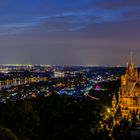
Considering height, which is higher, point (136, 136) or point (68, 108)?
point (68, 108)

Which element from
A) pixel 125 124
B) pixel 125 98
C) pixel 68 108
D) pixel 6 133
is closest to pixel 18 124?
pixel 68 108

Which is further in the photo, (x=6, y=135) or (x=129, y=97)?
(x=129, y=97)

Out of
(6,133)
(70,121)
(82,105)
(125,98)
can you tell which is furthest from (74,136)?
(125,98)

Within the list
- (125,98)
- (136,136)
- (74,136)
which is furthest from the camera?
(125,98)

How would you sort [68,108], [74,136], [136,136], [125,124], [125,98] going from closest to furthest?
[74,136] → [68,108] → [136,136] → [125,124] → [125,98]

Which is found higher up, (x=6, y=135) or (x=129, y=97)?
(x=6, y=135)

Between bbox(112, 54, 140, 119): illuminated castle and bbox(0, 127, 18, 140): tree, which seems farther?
bbox(112, 54, 140, 119): illuminated castle

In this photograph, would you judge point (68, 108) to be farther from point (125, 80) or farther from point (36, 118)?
point (125, 80)

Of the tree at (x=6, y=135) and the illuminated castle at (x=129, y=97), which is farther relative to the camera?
the illuminated castle at (x=129, y=97)

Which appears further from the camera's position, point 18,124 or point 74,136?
point 18,124
